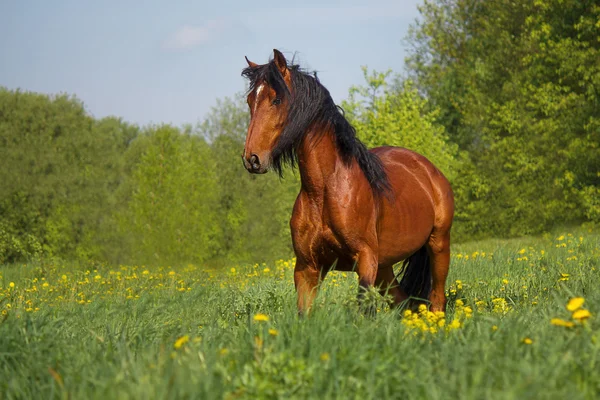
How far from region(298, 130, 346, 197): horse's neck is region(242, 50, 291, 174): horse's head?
1.32ft

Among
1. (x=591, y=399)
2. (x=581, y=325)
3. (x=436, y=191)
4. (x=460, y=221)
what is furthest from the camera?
(x=460, y=221)

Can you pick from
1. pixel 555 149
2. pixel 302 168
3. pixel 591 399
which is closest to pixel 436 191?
pixel 302 168

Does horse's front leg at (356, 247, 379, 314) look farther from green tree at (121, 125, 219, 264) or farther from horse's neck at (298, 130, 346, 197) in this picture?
green tree at (121, 125, 219, 264)

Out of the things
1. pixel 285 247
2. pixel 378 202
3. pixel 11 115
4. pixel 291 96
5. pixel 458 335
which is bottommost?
pixel 285 247

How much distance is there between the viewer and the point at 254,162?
528 centimetres

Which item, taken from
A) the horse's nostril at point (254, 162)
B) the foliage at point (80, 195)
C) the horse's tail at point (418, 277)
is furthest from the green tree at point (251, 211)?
the horse's nostril at point (254, 162)

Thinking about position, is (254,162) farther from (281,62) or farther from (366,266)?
(366,266)

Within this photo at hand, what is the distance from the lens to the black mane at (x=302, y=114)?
546 cm

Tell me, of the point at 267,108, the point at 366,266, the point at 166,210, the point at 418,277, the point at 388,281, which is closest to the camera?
the point at 267,108

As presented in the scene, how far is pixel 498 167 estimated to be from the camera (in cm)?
3156

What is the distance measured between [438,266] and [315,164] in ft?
8.42

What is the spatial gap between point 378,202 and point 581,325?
2.64m

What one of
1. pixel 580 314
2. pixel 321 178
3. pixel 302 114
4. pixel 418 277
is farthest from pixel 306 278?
pixel 580 314

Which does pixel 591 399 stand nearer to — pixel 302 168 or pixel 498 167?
pixel 302 168
